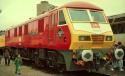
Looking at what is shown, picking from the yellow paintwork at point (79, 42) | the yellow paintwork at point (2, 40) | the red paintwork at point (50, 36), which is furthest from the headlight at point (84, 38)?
the yellow paintwork at point (2, 40)

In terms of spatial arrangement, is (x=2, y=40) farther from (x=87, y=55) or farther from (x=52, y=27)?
(x=87, y=55)

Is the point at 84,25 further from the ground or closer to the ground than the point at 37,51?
further from the ground

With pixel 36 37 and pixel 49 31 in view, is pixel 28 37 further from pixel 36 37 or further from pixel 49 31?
pixel 49 31

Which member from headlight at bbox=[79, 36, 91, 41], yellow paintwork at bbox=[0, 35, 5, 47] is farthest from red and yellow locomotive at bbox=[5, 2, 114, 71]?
yellow paintwork at bbox=[0, 35, 5, 47]

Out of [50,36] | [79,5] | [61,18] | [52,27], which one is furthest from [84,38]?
[50,36]

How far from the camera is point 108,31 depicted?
1555 cm

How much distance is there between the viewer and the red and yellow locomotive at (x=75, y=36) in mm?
14414

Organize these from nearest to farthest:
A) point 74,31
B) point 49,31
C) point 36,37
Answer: point 74,31
point 49,31
point 36,37

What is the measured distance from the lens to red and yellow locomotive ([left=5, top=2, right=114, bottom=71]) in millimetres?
14414

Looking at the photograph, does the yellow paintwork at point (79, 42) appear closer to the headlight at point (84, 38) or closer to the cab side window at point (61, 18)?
the headlight at point (84, 38)

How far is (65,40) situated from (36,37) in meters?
5.19

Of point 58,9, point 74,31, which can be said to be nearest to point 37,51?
point 58,9

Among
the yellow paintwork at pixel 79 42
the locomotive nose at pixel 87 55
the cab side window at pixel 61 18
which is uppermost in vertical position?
the cab side window at pixel 61 18

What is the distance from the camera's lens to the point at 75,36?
14359 mm
